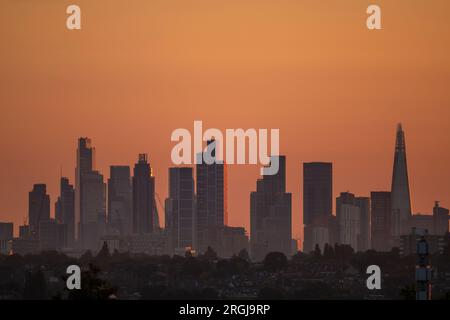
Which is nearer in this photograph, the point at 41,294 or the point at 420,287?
the point at 420,287
